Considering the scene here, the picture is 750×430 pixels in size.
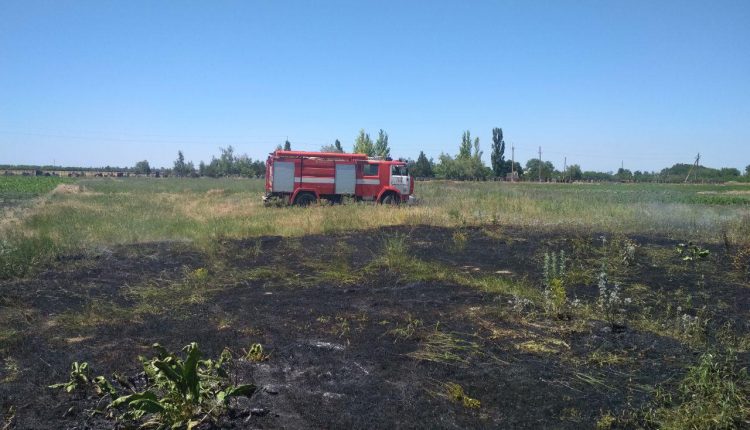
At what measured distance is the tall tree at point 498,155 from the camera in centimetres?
7619

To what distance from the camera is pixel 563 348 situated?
541cm

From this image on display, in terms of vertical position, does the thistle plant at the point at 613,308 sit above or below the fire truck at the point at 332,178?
below

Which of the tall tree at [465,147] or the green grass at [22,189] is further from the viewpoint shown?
the tall tree at [465,147]

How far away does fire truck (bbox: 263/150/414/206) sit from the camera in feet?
74.0

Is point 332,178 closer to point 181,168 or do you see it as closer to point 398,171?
point 398,171

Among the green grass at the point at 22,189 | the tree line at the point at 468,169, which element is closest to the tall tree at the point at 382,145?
the tree line at the point at 468,169

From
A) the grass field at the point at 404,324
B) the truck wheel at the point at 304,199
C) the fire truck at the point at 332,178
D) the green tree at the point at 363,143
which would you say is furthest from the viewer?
the green tree at the point at 363,143

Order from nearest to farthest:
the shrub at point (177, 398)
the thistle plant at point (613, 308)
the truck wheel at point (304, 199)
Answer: the shrub at point (177, 398)
the thistle plant at point (613, 308)
the truck wheel at point (304, 199)

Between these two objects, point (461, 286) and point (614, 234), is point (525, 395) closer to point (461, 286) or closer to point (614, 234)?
point (461, 286)

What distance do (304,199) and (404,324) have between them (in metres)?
17.1

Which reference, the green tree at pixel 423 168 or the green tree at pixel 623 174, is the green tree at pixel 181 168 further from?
the green tree at pixel 623 174

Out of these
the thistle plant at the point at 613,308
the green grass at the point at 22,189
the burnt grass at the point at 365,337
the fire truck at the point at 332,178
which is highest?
the fire truck at the point at 332,178

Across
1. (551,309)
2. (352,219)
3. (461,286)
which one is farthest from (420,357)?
(352,219)

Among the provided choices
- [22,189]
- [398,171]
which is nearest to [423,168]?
[22,189]
